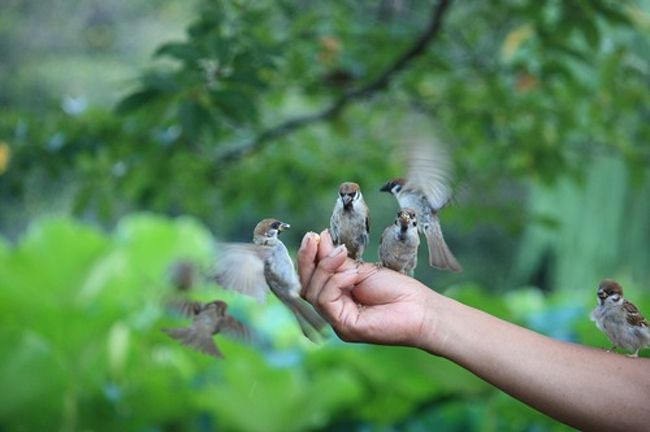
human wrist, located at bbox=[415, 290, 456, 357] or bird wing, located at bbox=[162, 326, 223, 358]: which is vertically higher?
human wrist, located at bbox=[415, 290, 456, 357]

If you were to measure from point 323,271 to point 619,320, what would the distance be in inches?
9.3

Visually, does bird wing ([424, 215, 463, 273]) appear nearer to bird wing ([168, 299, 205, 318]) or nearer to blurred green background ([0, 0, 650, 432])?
bird wing ([168, 299, 205, 318])

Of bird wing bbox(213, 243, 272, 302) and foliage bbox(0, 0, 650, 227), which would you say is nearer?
bird wing bbox(213, 243, 272, 302)

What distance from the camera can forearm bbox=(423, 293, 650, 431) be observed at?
29.0 inches

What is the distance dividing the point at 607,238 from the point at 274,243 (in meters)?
4.69

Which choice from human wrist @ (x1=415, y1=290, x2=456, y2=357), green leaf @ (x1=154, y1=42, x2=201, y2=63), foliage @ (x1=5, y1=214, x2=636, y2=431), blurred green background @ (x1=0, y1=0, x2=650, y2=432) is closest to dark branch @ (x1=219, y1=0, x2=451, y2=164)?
blurred green background @ (x1=0, y1=0, x2=650, y2=432)

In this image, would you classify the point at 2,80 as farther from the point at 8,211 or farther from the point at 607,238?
the point at 607,238

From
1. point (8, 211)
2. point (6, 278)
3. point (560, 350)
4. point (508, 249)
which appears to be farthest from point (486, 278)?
point (560, 350)

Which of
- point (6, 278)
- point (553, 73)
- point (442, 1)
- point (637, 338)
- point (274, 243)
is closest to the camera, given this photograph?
point (274, 243)

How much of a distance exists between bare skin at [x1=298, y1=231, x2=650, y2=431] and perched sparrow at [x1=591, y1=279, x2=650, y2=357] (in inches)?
1.4

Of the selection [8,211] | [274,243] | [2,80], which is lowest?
[274,243]

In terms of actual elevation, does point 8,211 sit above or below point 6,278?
above

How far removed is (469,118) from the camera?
1.83 meters

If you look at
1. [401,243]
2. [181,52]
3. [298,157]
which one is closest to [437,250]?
[401,243]
